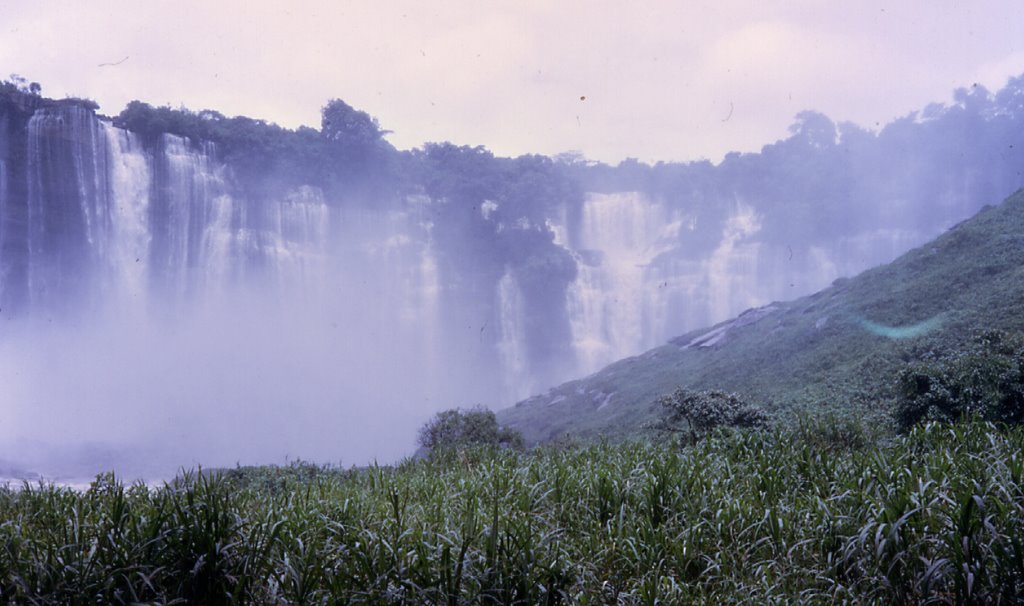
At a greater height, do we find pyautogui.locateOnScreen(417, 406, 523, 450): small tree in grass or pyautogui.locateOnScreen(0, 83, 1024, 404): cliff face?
pyautogui.locateOnScreen(0, 83, 1024, 404): cliff face

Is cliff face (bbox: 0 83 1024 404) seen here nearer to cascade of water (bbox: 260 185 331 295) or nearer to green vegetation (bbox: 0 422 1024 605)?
cascade of water (bbox: 260 185 331 295)

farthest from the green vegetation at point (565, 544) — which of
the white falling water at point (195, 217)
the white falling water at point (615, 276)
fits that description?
the white falling water at point (615, 276)

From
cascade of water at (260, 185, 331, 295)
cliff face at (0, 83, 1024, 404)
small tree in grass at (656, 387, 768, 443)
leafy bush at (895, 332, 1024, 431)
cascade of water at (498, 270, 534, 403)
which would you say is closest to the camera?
leafy bush at (895, 332, 1024, 431)

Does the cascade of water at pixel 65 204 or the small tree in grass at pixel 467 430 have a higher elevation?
the cascade of water at pixel 65 204

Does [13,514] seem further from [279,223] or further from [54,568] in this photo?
[279,223]

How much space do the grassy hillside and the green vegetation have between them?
11.7 m

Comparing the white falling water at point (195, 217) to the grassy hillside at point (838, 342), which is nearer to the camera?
the grassy hillside at point (838, 342)

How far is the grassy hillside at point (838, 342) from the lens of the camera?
72.5ft

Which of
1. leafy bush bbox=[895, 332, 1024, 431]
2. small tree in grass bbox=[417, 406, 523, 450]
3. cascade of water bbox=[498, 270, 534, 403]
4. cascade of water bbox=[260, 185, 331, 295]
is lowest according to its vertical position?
cascade of water bbox=[498, 270, 534, 403]

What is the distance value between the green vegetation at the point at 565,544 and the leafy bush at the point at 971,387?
14.4ft

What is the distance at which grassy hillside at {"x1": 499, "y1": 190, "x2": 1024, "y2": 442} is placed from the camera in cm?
2209

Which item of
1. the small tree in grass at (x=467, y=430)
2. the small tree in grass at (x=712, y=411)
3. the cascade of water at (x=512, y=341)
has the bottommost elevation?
the cascade of water at (x=512, y=341)

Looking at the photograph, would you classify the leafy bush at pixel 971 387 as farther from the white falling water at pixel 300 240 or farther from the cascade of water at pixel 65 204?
the white falling water at pixel 300 240

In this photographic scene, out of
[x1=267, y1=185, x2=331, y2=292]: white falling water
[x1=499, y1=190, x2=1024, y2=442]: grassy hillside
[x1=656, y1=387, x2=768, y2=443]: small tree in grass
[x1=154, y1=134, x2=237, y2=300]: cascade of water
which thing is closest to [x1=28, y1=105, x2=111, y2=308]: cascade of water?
[x1=154, y1=134, x2=237, y2=300]: cascade of water
